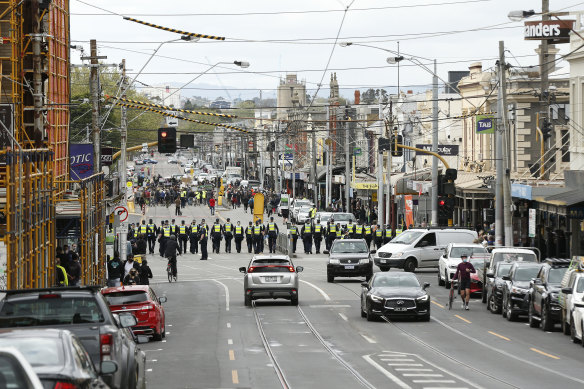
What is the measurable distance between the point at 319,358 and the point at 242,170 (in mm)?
153642

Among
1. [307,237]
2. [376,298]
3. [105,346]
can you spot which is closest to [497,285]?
[376,298]

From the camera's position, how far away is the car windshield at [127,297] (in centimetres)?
2339

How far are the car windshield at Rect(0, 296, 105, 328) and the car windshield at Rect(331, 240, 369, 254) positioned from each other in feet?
86.9

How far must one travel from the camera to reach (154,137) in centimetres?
14788

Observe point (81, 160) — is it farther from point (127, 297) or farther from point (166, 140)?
point (127, 297)

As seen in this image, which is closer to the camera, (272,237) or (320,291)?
(320,291)

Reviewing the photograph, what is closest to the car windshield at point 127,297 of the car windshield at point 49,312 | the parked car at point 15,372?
the car windshield at point 49,312

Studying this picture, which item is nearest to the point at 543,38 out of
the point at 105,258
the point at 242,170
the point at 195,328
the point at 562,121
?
the point at 562,121

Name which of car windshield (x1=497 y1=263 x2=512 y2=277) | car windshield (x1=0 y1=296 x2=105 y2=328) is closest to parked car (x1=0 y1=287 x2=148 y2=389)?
car windshield (x1=0 y1=296 x2=105 y2=328)

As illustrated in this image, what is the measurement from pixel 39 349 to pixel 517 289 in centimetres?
2062

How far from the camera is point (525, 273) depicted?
2906 centimetres

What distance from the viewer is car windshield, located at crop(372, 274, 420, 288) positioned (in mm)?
28125

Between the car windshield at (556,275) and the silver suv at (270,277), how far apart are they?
7.76 metres

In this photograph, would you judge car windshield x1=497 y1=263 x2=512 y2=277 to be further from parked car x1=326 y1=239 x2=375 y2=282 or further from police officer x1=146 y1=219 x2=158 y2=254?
police officer x1=146 y1=219 x2=158 y2=254
